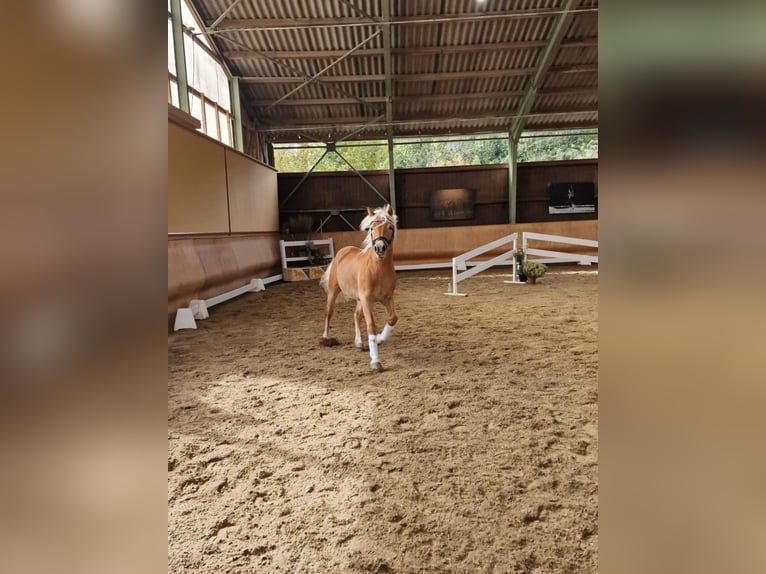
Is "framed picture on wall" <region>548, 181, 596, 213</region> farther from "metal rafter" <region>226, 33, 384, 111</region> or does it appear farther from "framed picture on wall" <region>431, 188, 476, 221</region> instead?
"metal rafter" <region>226, 33, 384, 111</region>

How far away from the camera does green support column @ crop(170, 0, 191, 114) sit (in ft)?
21.4

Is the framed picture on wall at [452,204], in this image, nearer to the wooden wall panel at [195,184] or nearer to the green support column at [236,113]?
the green support column at [236,113]

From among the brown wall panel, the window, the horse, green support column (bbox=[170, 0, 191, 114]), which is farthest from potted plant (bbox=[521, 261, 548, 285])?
green support column (bbox=[170, 0, 191, 114])

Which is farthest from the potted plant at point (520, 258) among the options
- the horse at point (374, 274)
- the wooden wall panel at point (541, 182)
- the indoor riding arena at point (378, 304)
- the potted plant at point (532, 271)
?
the wooden wall panel at point (541, 182)

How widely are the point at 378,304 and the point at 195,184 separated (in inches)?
121

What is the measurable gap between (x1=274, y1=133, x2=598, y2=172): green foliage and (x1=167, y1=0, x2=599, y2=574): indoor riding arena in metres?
0.21

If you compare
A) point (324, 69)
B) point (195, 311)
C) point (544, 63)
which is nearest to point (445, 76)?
point (544, 63)

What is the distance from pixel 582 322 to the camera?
13.8ft

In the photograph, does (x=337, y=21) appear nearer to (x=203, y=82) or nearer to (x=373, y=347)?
(x=203, y=82)

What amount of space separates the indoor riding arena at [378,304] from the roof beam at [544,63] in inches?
2.2

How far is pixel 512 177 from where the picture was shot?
11586 millimetres

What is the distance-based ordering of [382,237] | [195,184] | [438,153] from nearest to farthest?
[382,237], [195,184], [438,153]

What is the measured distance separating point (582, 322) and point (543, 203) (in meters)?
8.75
